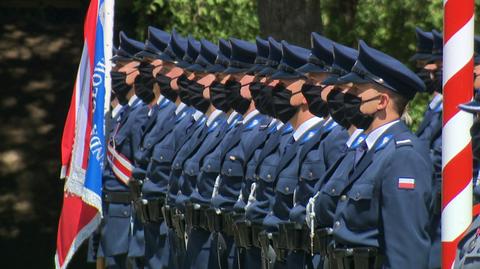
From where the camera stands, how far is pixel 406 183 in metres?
6.15

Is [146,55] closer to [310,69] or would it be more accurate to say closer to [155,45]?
[155,45]

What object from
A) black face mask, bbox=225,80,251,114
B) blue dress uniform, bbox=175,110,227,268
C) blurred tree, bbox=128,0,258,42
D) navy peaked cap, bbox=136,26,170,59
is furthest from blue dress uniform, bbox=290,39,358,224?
blurred tree, bbox=128,0,258,42

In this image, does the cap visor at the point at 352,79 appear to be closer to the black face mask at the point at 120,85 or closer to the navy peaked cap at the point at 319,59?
Answer: the navy peaked cap at the point at 319,59

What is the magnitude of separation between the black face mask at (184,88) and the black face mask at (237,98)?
2.65ft

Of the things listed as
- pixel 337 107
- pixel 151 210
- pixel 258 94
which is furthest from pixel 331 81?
pixel 151 210

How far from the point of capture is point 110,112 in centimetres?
1095

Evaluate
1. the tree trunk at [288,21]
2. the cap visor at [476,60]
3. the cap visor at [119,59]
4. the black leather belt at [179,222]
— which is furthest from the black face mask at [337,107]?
the tree trunk at [288,21]

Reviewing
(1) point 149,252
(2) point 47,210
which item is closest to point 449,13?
(1) point 149,252

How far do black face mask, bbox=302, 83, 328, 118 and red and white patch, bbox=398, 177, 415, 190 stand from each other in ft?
3.96

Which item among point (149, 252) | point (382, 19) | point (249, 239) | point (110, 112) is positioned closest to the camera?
point (249, 239)

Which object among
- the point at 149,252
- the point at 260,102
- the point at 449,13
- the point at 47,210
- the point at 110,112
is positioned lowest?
the point at 47,210

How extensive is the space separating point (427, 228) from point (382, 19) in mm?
7279

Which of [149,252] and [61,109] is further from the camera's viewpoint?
[61,109]

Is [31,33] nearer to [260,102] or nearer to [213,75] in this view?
[213,75]
